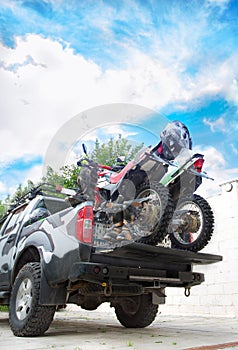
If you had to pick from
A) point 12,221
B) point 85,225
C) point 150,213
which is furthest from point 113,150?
point 85,225

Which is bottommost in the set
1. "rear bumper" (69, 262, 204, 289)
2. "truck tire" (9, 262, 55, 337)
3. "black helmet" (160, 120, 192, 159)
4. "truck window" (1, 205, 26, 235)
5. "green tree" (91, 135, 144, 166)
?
"truck tire" (9, 262, 55, 337)

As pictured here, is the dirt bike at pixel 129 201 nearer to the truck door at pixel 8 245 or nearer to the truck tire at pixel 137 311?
the truck door at pixel 8 245

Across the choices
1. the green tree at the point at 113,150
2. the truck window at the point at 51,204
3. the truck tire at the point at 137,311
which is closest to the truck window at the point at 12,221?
the truck window at the point at 51,204

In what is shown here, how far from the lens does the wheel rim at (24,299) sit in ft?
14.3

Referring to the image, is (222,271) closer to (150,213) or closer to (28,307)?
(150,213)

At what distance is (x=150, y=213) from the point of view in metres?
4.25

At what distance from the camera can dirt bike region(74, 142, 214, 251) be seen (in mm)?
4230

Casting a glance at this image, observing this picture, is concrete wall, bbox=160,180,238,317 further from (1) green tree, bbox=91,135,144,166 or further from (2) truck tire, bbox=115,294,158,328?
(1) green tree, bbox=91,135,144,166

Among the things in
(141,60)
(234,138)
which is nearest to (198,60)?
(141,60)

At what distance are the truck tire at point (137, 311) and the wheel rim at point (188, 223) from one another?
122 cm

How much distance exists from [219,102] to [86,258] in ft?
19.7

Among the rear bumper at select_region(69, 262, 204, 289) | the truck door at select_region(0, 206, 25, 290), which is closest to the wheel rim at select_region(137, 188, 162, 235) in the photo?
the rear bumper at select_region(69, 262, 204, 289)

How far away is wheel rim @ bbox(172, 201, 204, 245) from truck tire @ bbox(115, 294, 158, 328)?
4.01 feet

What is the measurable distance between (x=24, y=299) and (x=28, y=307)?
177 millimetres
